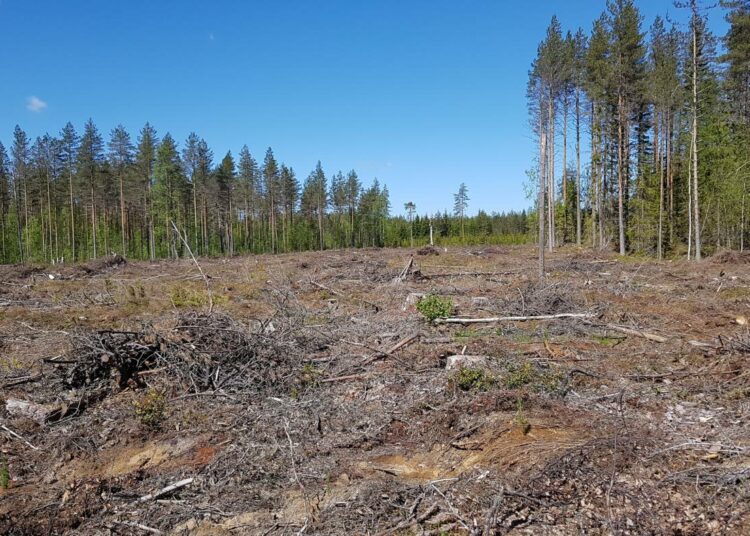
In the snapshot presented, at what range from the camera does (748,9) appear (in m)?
21.3

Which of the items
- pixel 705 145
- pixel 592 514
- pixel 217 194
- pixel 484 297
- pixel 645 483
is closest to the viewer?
pixel 592 514

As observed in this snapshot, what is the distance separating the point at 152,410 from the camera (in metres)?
5.56

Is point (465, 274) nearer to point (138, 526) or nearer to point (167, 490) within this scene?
point (167, 490)

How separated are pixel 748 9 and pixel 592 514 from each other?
2766 cm

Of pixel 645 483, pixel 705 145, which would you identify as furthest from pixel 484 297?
pixel 705 145

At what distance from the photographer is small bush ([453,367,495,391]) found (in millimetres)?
5797

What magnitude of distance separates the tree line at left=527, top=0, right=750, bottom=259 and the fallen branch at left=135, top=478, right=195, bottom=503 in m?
22.2

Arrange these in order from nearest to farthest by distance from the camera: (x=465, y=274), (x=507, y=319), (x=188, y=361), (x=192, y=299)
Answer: (x=188, y=361), (x=507, y=319), (x=192, y=299), (x=465, y=274)

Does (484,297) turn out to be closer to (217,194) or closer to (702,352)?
(702,352)

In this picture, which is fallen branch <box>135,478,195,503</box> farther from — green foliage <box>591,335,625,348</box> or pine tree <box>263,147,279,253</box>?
pine tree <box>263,147,279,253</box>

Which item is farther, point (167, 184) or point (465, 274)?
point (167, 184)

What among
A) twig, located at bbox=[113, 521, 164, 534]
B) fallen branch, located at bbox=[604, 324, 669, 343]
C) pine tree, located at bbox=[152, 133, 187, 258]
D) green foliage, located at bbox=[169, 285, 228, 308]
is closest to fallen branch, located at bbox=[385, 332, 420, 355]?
fallen branch, located at bbox=[604, 324, 669, 343]

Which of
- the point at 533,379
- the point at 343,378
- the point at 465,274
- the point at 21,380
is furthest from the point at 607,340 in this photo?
the point at 21,380

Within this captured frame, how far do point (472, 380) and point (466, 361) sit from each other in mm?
809
